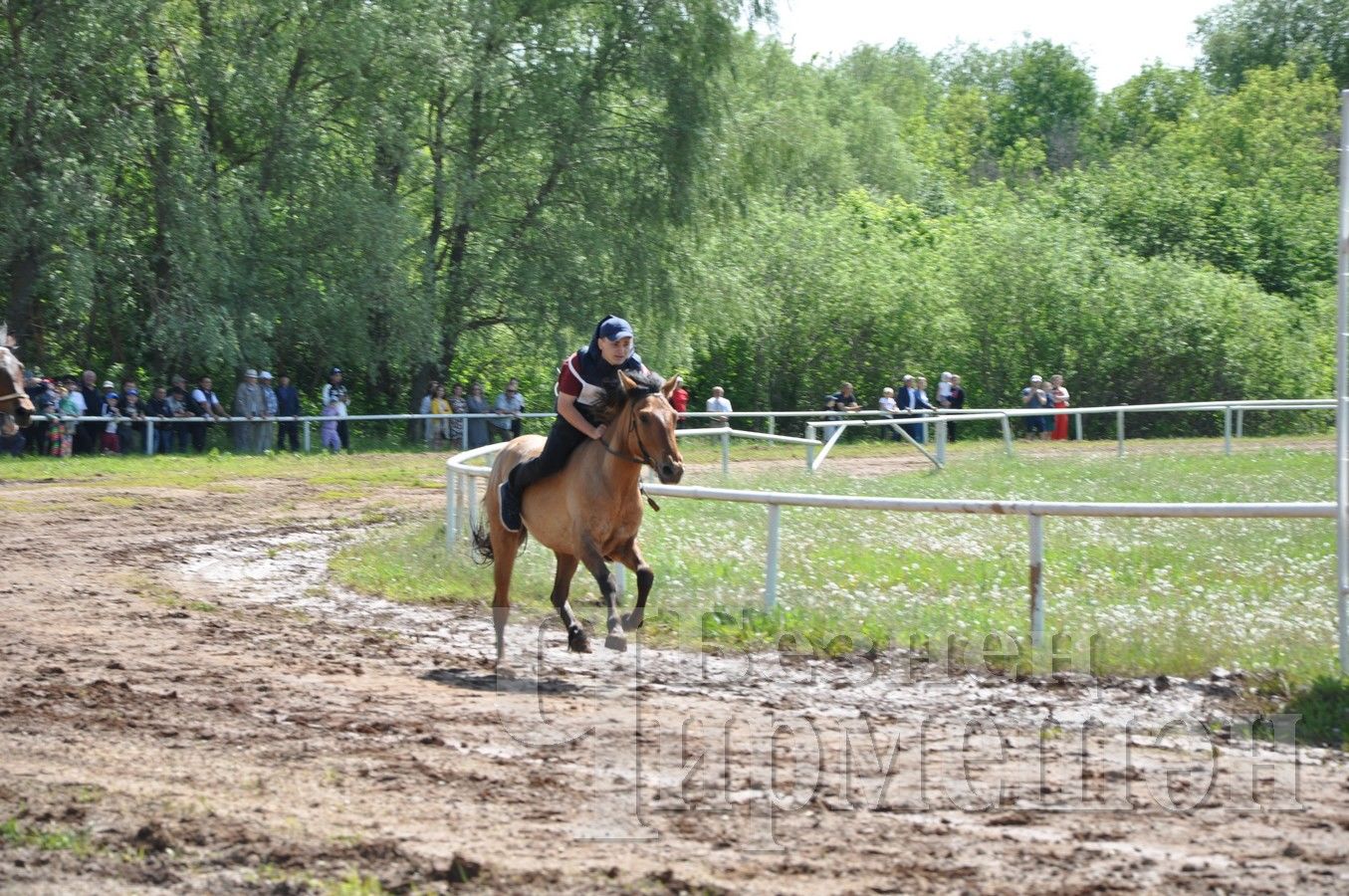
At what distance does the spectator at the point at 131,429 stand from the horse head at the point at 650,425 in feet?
71.5

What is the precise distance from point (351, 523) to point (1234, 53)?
83889 mm

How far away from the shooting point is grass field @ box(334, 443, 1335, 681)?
32.2ft

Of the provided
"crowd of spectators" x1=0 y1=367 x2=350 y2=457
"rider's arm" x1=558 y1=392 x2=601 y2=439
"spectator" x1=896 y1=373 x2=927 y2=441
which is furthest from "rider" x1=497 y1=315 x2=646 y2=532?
"spectator" x1=896 y1=373 x2=927 y2=441

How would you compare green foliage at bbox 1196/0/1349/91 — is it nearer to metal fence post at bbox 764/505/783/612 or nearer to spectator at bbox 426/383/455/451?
spectator at bbox 426/383/455/451

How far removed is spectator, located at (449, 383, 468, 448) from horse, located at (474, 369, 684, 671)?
23063mm

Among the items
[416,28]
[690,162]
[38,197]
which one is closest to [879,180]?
[690,162]

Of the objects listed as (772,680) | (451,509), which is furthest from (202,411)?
(772,680)

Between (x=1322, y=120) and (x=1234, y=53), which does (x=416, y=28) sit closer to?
(x=1322, y=120)

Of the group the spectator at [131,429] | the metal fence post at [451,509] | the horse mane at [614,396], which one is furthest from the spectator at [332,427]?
the horse mane at [614,396]

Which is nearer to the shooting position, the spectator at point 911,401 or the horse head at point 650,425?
the horse head at point 650,425

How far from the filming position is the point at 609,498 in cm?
1067

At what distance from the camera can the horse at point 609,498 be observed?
10203mm

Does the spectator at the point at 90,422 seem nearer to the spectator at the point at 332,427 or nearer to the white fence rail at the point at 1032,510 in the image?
the spectator at the point at 332,427

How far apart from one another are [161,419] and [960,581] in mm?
21807
